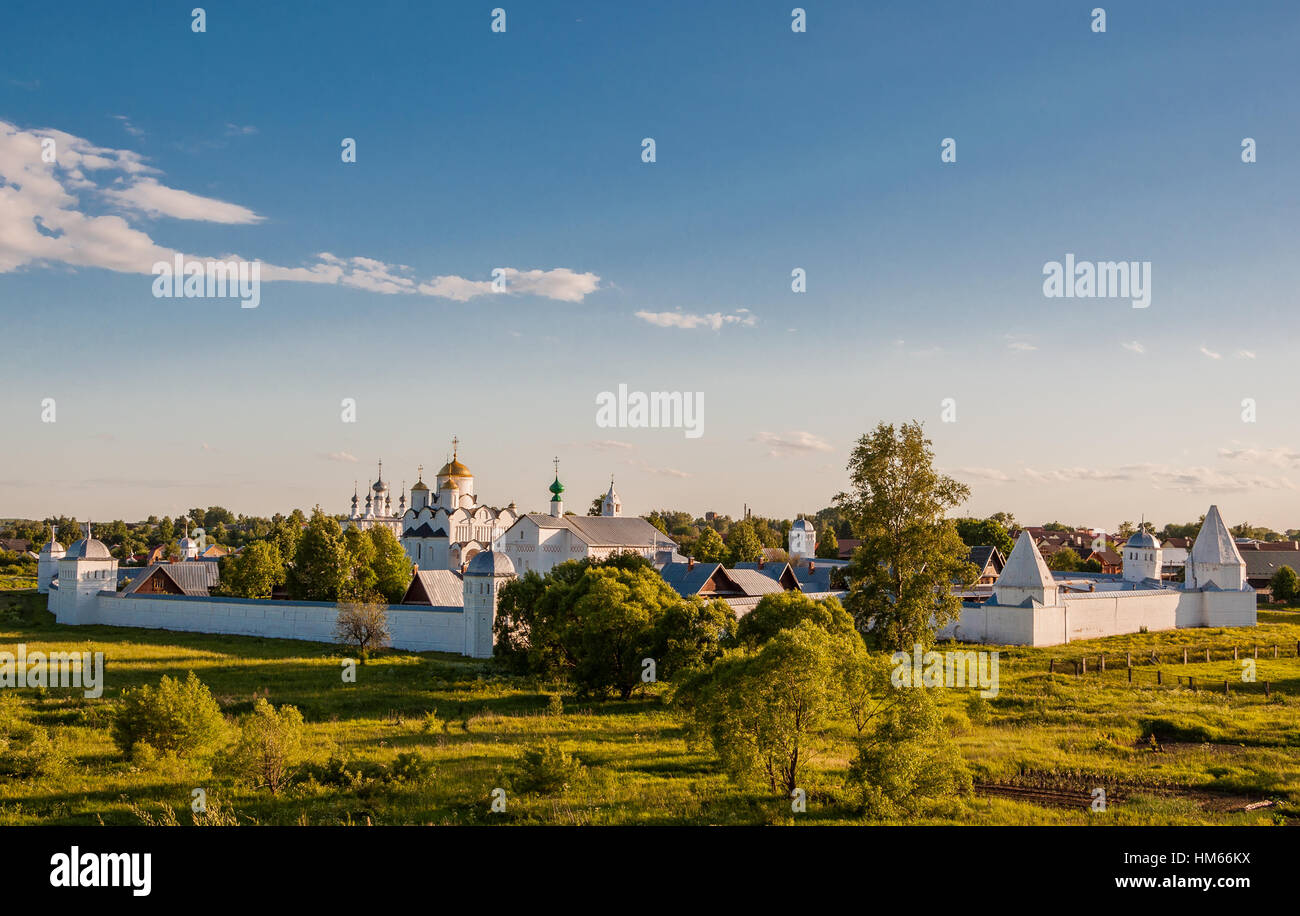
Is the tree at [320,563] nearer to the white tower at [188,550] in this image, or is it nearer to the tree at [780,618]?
the tree at [780,618]

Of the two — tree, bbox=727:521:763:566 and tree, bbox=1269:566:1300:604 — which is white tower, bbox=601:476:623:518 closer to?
tree, bbox=727:521:763:566

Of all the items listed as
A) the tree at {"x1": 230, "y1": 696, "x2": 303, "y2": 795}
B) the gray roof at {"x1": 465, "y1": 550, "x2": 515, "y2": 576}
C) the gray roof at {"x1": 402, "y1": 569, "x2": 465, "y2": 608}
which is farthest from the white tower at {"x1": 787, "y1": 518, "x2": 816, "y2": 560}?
the tree at {"x1": 230, "y1": 696, "x2": 303, "y2": 795}

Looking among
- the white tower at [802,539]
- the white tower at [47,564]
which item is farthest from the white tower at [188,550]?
the white tower at [802,539]

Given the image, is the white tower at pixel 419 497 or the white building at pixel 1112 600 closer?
the white building at pixel 1112 600

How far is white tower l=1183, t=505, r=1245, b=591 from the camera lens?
46938 millimetres

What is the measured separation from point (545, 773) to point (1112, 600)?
33972 mm

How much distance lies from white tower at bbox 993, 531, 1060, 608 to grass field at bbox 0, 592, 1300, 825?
13.4 ft

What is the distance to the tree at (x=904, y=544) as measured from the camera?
30.5 meters

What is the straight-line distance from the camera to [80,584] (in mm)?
44719

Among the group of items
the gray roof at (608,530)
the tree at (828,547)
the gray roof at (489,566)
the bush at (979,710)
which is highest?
the gray roof at (608,530)

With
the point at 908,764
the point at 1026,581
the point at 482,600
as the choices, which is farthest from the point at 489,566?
the point at 908,764

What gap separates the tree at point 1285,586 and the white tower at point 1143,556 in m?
12.2
